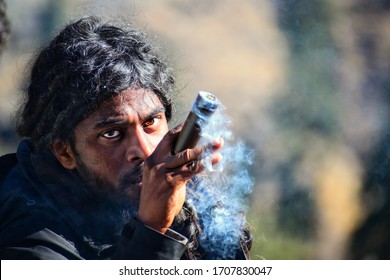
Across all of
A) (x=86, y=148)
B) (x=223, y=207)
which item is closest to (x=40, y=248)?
(x=86, y=148)

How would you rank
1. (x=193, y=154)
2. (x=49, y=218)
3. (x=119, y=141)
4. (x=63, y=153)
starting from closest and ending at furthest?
(x=193, y=154) → (x=49, y=218) → (x=119, y=141) → (x=63, y=153)

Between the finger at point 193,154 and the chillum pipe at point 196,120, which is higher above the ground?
the chillum pipe at point 196,120

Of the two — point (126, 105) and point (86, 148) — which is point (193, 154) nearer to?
point (126, 105)

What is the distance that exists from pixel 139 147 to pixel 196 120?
552 millimetres

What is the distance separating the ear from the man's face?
61mm

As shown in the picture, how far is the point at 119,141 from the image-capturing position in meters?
2.71

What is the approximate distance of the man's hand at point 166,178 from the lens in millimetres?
2152

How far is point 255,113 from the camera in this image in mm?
5074

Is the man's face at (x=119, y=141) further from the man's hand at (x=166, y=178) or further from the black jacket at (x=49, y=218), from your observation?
the man's hand at (x=166, y=178)

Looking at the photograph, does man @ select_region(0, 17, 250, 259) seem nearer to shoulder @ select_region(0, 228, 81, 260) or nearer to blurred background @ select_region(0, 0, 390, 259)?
shoulder @ select_region(0, 228, 81, 260)

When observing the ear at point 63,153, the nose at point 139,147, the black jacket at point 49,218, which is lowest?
the black jacket at point 49,218

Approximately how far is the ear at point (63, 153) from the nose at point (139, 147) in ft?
1.10

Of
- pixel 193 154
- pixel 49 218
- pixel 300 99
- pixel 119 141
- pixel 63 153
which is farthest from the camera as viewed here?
pixel 300 99

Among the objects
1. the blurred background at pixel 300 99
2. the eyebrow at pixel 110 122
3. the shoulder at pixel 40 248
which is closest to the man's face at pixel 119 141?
the eyebrow at pixel 110 122
